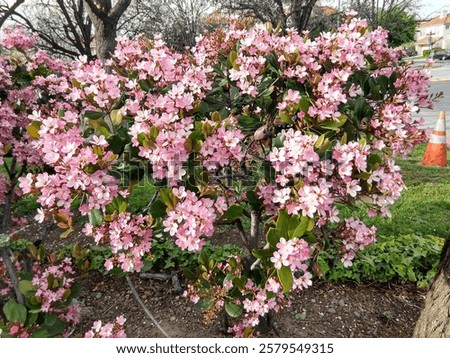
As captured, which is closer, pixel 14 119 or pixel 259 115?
pixel 259 115

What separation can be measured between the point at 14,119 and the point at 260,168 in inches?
66.8

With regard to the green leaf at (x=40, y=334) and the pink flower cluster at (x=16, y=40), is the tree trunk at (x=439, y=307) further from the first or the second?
the pink flower cluster at (x=16, y=40)

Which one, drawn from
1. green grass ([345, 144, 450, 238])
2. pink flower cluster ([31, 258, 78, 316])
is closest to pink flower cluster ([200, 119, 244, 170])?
pink flower cluster ([31, 258, 78, 316])

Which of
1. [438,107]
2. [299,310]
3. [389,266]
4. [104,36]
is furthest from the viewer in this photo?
[438,107]

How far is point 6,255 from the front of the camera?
2057 mm

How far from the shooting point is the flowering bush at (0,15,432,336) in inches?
51.6

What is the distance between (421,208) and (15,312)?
13.8 ft

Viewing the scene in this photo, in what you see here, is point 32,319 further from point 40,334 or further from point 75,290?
point 75,290

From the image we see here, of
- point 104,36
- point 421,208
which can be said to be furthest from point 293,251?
→ point 104,36

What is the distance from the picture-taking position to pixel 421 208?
14.6 ft

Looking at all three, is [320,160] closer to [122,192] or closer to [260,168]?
[260,168]

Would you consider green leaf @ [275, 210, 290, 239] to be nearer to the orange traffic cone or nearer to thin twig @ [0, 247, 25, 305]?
thin twig @ [0, 247, 25, 305]
